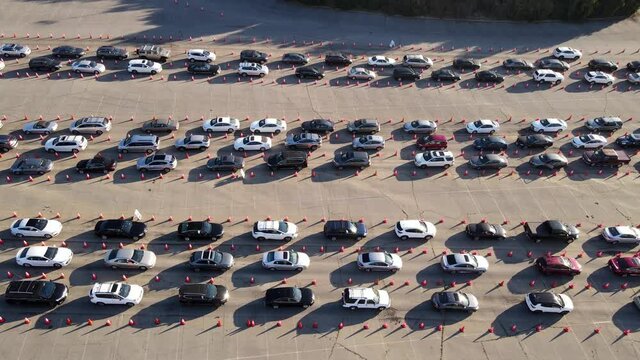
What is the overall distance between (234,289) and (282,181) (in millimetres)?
13923

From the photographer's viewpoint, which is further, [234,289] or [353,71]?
[353,71]

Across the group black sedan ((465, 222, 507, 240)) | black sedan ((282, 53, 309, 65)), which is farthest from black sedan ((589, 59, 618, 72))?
black sedan ((282, 53, 309, 65))

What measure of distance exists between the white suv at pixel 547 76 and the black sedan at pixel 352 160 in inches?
1203

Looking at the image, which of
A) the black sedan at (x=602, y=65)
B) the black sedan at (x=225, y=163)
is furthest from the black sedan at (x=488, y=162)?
the black sedan at (x=602, y=65)

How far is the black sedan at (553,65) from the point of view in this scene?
230ft

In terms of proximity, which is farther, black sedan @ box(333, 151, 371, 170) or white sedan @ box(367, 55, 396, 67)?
white sedan @ box(367, 55, 396, 67)

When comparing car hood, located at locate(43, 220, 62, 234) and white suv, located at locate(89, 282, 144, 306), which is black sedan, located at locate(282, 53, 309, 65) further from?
white suv, located at locate(89, 282, 144, 306)

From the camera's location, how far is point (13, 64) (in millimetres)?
65062

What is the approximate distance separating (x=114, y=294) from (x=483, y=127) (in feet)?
140

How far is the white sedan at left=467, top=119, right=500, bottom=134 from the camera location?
58219mm

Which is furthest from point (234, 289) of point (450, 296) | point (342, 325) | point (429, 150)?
point (429, 150)

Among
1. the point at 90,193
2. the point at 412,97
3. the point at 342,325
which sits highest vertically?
the point at 412,97

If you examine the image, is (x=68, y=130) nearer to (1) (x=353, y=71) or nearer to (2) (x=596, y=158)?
(1) (x=353, y=71)

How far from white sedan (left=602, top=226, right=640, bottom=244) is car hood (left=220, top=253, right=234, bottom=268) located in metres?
33.5
